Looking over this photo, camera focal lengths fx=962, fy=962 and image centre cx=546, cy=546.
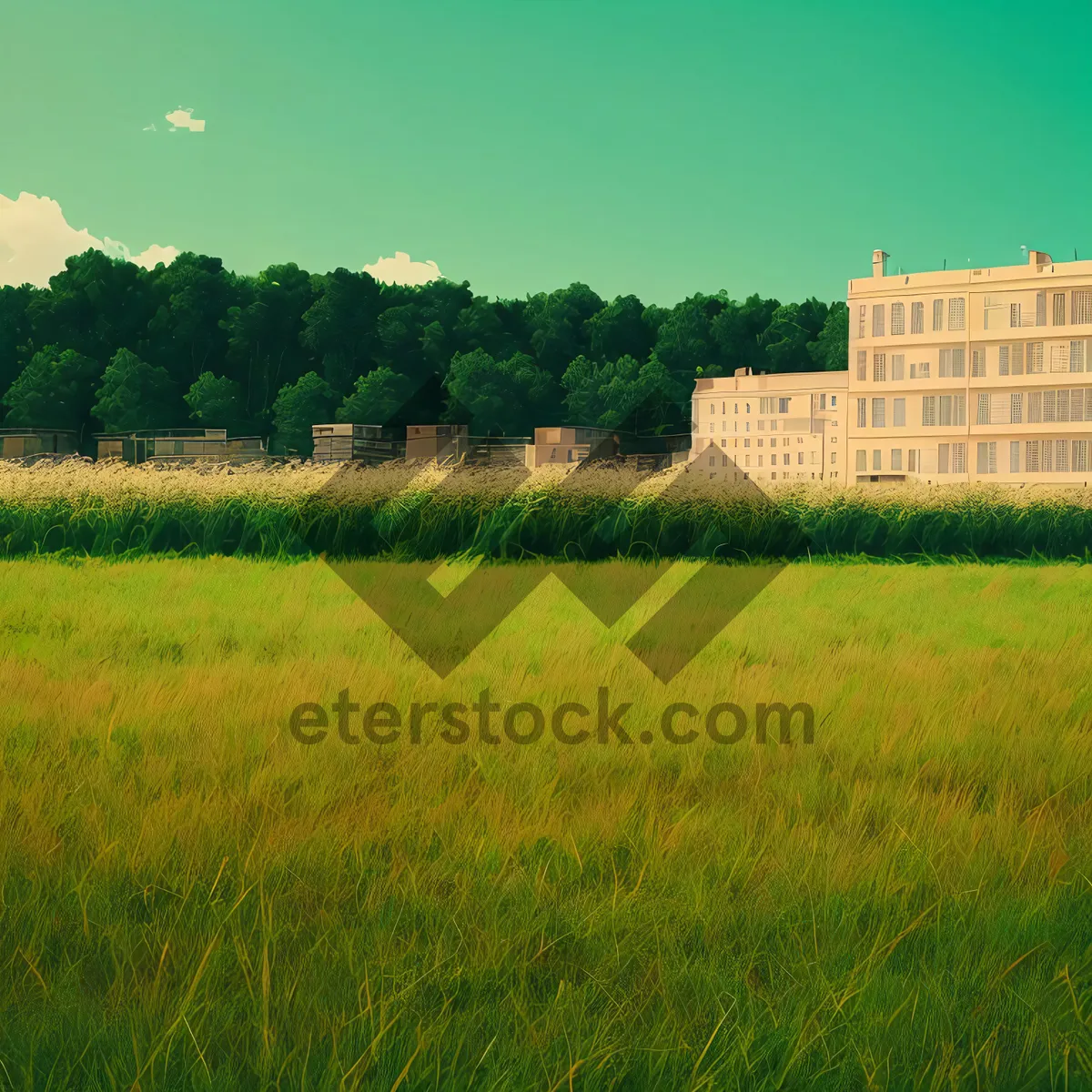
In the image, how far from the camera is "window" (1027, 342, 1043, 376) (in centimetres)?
3816

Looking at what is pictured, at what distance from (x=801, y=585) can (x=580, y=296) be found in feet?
182

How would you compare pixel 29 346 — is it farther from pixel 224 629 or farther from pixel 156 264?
pixel 224 629

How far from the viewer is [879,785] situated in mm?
2656

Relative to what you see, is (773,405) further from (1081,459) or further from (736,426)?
(1081,459)

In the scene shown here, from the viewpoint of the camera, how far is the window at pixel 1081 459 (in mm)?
37750

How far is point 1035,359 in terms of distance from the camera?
1513 inches

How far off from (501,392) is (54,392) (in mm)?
24048

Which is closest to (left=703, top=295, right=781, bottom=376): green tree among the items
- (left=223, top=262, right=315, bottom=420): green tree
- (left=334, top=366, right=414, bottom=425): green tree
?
(left=334, top=366, right=414, bottom=425): green tree

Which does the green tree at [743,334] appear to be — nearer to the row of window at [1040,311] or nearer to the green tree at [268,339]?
the row of window at [1040,311]

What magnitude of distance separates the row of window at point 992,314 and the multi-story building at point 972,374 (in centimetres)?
4

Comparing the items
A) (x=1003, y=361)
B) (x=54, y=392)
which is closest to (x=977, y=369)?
(x=1003, y=361)

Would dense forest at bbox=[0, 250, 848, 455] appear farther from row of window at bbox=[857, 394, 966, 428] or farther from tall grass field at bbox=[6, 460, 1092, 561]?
tall grass field at bbox=[6, 460, 1092, 561]

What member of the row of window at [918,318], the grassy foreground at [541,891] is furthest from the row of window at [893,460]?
the grassy foreground at [541,891]

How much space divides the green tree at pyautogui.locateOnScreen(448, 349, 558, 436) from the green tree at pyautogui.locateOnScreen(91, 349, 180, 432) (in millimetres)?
15869
